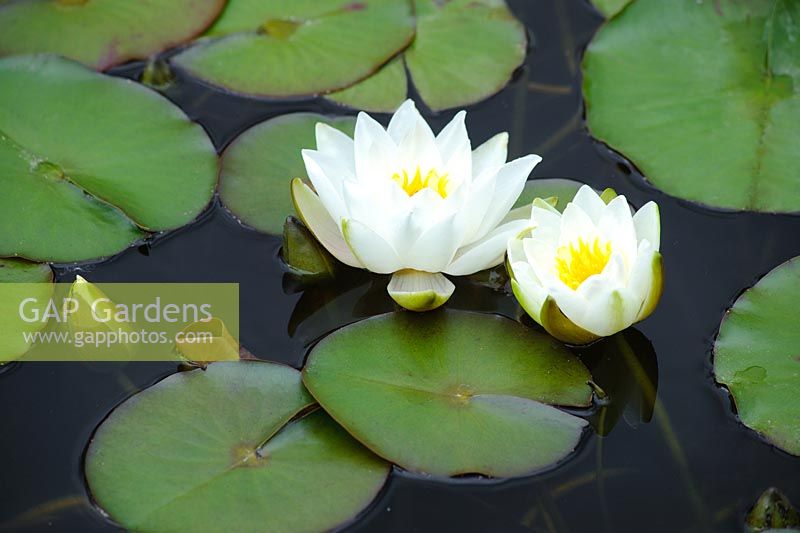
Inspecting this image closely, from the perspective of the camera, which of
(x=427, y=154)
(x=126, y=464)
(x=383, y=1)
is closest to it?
(x=126, y=464)

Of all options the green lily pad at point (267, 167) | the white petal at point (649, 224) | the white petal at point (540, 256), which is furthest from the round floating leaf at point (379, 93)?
the white petal at point (649, 224)

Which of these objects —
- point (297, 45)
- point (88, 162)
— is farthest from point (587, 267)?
point (88, 162)

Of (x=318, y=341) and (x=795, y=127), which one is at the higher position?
(x=795, y=127)

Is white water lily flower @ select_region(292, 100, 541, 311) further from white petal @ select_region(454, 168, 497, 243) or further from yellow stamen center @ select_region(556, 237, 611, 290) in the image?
yellow stamen center @ select_region(556, 237, 611, 290)

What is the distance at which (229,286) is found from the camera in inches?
109

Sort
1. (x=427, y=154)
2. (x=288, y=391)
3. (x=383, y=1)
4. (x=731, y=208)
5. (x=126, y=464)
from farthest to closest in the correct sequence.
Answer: (x=383, y=1) → (x=731, y=208) → (x=427, y=154) → (x=288, y=391) → (x=126, y=464)

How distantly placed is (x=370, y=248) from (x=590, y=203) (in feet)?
2.06

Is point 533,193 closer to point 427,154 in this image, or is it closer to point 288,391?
point 427,154

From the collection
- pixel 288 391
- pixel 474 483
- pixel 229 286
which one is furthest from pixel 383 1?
pixel 474 483

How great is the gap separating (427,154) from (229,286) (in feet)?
2.37

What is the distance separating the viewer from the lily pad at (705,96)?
2939 millimetres

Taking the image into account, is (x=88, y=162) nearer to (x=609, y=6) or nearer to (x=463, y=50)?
(x=463, y=50)

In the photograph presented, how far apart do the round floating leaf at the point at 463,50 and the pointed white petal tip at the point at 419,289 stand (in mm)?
895

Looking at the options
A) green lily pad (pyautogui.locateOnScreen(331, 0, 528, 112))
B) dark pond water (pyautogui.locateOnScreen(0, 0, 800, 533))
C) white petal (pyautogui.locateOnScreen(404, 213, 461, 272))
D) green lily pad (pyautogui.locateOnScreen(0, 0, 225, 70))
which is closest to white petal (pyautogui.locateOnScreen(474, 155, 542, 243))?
white petal (pyautogui.locateOnScreen(404, 213, 461, 272))
